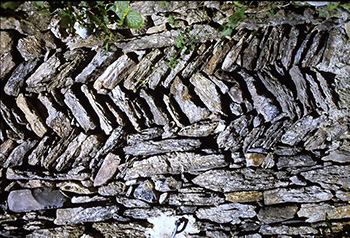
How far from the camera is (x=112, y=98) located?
221 cm

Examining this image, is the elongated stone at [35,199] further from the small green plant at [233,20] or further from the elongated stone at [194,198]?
the small green plant at [233,20]

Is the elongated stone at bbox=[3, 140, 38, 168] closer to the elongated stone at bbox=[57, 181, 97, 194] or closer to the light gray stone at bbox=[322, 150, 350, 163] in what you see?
the elongated stone at bbox=[57, 181, 97, 194]

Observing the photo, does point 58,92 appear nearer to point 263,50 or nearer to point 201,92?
point 201,92

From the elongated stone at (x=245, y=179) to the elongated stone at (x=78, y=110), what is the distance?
0.97 m

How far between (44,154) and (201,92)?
51.1 inches

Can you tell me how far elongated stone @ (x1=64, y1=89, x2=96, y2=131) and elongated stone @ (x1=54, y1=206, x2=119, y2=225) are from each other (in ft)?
2.25

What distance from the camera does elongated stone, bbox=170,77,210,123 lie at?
2.18 metres

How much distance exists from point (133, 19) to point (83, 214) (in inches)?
62.1

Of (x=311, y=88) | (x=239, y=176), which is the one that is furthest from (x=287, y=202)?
(x=311, y=88)

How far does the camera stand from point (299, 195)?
7.61ft

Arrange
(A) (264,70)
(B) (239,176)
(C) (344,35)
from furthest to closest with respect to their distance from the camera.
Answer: (B) (239,176) → (A) (264,70) → (C) (344,35)

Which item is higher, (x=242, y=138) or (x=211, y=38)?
(x=211, y=38)

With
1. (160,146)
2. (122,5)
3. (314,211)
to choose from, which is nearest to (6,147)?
(160,146)

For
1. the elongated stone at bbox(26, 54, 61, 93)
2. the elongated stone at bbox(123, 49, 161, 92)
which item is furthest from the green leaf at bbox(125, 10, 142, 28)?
the elongated stone at bbox(26, 54, 61, 93)
